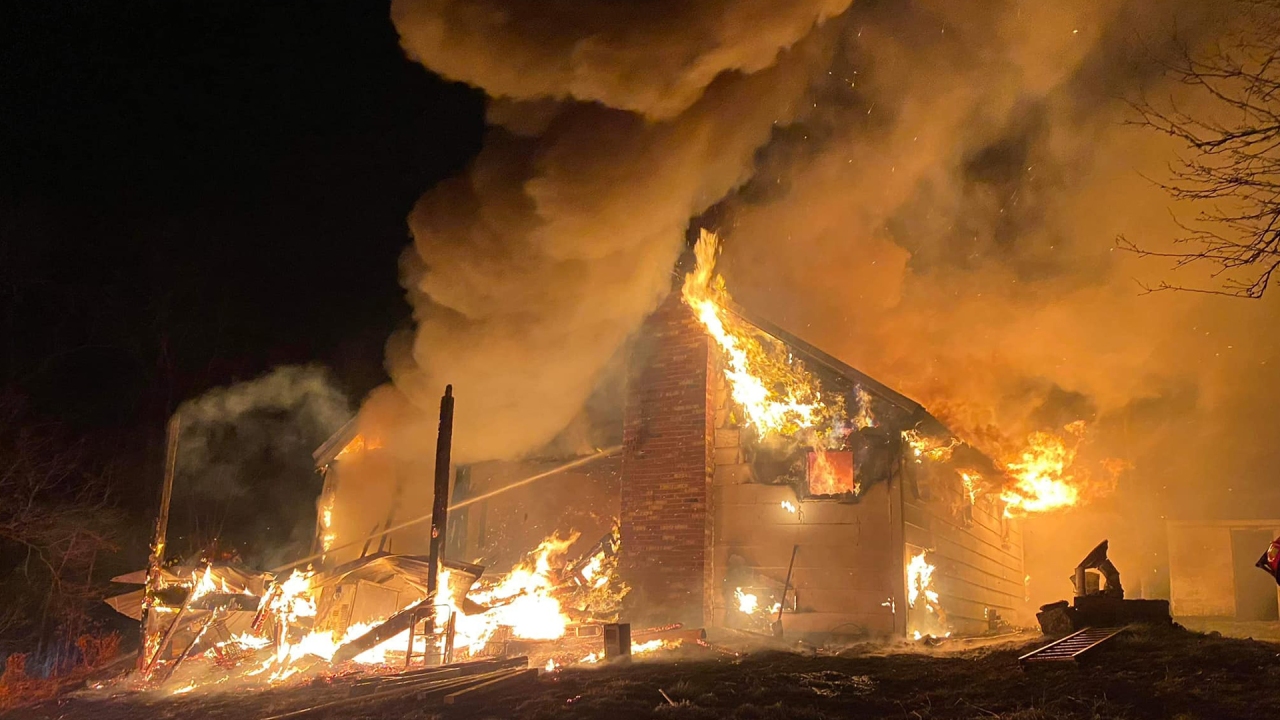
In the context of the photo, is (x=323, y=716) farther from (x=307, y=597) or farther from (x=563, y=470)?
(x=563, y=470)

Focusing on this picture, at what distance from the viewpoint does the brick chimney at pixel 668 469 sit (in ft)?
41.2

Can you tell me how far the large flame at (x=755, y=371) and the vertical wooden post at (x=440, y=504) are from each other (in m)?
4.45

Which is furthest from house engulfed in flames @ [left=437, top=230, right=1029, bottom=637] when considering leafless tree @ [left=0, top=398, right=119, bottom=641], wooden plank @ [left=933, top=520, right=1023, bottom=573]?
leafless tree @ [left=0, top=398, right=119, bottom=641]

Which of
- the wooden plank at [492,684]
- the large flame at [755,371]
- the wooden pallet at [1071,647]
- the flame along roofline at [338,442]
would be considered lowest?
the wooden plank at [492,684]

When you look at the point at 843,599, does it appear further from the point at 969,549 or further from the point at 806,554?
the point at 969,549

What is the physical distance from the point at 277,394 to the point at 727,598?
70.7ft

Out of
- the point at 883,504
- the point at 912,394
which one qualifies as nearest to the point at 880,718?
the point at 883,504

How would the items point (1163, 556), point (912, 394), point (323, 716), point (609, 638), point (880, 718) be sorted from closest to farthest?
point (880, 718) → point (323, 716) → point (609, 638) → point (912, 394) → point (1163, 556)

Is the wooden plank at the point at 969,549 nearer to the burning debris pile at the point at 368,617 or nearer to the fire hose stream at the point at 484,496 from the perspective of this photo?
the burning debris pile at the point at 368,617

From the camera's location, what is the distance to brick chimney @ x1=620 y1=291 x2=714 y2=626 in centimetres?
1256

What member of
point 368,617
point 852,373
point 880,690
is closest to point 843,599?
point 852,373

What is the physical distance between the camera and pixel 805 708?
693cm

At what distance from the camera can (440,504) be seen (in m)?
11.8

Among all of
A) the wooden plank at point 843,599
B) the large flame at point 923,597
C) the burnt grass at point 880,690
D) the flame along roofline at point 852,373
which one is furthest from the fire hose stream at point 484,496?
the large flame at point 923,597
